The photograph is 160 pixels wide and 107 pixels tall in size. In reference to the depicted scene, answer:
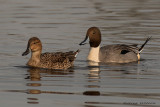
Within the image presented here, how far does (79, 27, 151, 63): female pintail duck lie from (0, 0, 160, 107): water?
0.35 meters

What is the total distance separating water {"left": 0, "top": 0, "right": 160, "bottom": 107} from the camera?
10.3 metres

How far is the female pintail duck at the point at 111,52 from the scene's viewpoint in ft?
51.1

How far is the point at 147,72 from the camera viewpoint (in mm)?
13516

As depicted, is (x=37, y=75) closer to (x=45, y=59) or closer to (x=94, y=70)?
(x=45, y=59)

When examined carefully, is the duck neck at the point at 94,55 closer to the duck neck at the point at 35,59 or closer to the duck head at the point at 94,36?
the duck head at the point at 94,36

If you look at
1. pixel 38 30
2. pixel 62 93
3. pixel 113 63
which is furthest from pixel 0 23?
pixel 62 93

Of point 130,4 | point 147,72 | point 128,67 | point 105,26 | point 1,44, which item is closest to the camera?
point 147,72

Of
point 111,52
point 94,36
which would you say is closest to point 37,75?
point 111,52

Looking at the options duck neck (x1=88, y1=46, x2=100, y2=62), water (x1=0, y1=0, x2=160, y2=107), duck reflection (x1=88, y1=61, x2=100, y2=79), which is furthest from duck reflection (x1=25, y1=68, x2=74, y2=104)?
duck neck (x1=88, y1=46, x2=100, y2=62)

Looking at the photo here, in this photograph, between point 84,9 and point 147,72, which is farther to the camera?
point 84,9

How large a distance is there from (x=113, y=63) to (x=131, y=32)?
4.60 metres

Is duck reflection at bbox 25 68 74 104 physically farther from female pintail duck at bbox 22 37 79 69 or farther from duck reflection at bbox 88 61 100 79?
duck reflection at bbox 88 61 100 79

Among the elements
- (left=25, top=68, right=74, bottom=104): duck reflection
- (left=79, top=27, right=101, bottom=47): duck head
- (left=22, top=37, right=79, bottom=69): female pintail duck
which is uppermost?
(left=79, top=27, right=101, bottom=47): duck head

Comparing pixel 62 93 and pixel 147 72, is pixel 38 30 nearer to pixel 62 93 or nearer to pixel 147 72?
pixel 147 72
